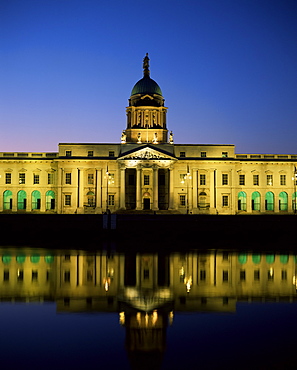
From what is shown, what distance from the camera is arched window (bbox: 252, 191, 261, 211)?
3433 inches

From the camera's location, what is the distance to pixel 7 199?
87875 mm

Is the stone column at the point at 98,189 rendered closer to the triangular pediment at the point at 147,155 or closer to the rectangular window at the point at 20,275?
the triangular pediment at the point at 147,155

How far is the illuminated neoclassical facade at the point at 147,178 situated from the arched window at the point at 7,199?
0.19 m

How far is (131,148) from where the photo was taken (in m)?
83.7

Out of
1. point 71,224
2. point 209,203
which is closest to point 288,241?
point 71,224

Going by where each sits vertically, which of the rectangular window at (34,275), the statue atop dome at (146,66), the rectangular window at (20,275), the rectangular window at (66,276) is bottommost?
the rectangular window at (66,276)

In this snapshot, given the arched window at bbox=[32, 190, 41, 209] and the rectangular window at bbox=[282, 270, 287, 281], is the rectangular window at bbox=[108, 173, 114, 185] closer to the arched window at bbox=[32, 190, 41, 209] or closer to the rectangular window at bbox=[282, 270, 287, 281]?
the arched window at bbox=[32, 190, 41, 209]

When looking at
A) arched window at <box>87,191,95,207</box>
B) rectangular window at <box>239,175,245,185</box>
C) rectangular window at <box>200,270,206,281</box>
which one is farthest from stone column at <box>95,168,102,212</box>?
rectangular window at <box>200,270,206,281</box>

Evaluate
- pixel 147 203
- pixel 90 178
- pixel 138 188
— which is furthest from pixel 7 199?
pixel 147 203

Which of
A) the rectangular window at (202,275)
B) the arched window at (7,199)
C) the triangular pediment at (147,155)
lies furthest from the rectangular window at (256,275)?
the arched window at (7,199)

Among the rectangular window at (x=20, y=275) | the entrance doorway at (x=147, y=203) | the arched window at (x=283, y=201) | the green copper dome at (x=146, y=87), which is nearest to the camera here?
the rectangular window at (x=20, y=275)

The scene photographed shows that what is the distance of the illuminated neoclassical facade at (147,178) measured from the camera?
8162 centimetres

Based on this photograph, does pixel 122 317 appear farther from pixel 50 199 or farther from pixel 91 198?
pixel 50 199

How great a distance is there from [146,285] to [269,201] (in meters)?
72.6
